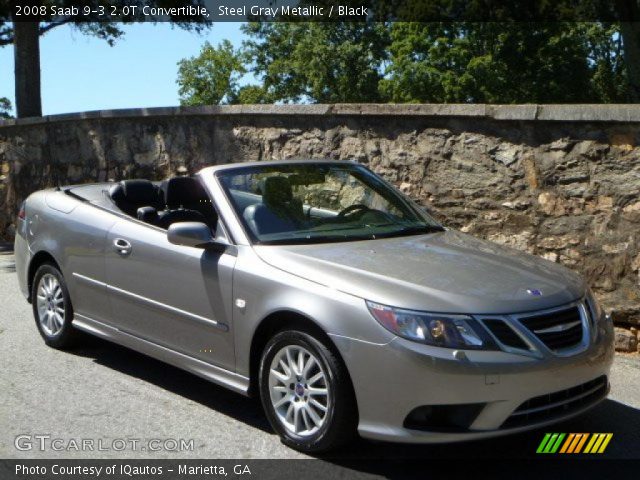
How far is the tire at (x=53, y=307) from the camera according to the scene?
6793mm

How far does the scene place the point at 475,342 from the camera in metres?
4.34

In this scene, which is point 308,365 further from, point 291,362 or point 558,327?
point 558,327

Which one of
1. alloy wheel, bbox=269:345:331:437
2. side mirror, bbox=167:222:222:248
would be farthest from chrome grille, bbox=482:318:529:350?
side mirror, bbox=167:222:222:248

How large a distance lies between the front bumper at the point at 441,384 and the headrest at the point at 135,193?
2758 millimetres

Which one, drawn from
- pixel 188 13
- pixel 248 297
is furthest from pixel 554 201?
pixel 188 13

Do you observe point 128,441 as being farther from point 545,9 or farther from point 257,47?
point 257,47

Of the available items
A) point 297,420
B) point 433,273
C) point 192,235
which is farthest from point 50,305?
point 433,273

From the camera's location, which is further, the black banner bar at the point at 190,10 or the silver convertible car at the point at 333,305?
the black banner bar at the point at 190,10

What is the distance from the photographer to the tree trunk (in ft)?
56.8

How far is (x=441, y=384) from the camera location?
14.0ft

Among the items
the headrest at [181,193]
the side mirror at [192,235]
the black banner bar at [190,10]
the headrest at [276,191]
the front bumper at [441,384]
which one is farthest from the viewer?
the black banner bar at [190,10]

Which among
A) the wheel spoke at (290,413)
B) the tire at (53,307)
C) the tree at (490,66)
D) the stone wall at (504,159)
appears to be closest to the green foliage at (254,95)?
the tree at (490,66)

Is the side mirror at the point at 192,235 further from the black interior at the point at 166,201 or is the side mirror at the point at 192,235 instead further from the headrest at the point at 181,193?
the headrest at the point at 181,193

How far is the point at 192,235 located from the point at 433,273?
4.65 ft
